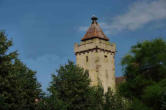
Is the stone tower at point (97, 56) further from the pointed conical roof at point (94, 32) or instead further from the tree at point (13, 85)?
the tree at point (13, 85)

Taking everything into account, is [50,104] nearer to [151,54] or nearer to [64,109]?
[64,109]

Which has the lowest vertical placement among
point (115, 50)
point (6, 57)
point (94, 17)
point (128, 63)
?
point (128, 63)

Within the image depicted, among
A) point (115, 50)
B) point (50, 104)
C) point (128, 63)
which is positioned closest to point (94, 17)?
point (115, 50)

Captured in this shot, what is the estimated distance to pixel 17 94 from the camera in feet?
93.3

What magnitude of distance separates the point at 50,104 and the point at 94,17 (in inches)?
1110

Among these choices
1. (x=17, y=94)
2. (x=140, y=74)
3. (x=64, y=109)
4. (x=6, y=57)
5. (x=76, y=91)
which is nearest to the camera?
(x=140, y=74)

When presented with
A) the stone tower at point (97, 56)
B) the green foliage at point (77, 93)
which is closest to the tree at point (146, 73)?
the green foliage at point (77, 93)

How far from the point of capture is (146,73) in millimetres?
15992

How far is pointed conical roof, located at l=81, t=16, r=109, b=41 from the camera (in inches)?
2114

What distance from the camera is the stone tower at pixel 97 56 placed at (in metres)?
52.1

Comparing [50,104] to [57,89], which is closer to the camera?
[50,104]

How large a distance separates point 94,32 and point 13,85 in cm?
2893

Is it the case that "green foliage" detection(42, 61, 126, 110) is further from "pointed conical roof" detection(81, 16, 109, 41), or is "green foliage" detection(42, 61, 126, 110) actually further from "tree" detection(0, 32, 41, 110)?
"pointed conical roof" detection(81, 16, 109, 41)

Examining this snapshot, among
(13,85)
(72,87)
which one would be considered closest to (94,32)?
(72,87)
